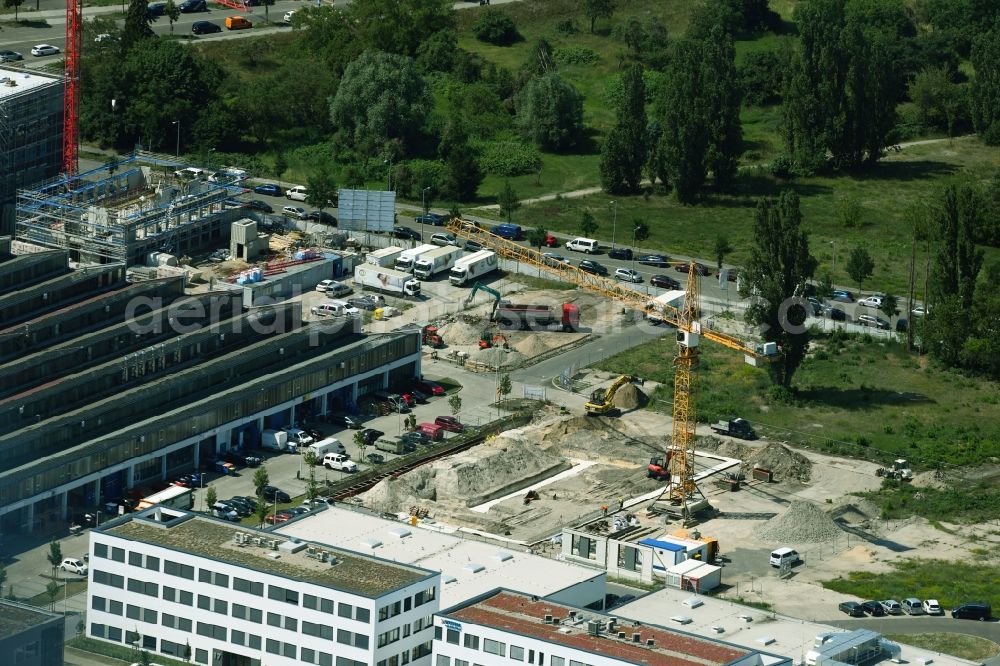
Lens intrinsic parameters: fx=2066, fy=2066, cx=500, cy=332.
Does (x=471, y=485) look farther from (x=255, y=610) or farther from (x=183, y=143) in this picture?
(x=183, y=143)

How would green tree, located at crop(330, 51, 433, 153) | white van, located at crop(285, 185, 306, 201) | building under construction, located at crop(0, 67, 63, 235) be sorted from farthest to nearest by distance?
1. green tree, located at crop(330, 51, 433, 153)
2. white van, located at crop(285, 185, 306, 201)
3. building under construction, located at crop(0, 67, 63, 235)

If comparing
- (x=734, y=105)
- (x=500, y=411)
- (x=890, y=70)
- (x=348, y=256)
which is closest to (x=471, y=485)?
(x=500, y=411)

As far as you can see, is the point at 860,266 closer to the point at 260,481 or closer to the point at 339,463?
the point at 339,463

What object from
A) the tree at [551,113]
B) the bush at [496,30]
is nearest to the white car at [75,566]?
the tree at [551,113]

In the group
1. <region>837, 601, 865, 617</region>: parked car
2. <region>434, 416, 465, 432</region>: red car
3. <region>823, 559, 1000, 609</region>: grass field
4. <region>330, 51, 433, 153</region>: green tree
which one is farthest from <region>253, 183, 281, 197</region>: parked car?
<region>837, 601, 865, 617</region>: parked car

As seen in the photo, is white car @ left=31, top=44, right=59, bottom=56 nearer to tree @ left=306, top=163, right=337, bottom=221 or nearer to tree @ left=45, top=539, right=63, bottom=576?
tree @ left=306, top=163, right=337, bottom=221

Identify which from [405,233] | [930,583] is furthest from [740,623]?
[405,233]
